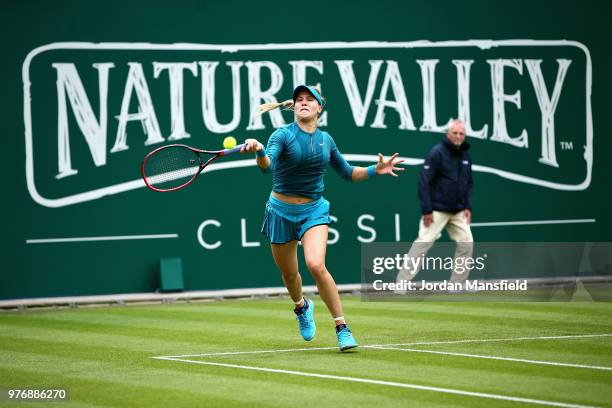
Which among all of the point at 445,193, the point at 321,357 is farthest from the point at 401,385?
the point at 445,193

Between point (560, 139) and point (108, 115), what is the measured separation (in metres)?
7.25

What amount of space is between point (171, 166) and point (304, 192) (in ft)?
4.11

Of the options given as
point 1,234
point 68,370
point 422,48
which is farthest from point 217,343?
point 422,48

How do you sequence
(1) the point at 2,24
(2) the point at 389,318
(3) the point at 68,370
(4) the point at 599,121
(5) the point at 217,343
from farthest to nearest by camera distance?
(4) the point at 599,121 < (1) the point at 2,24 < (2) the point at 389,318 < (5) the point at 217,343 < (3) the point at 68,370

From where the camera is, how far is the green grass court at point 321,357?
793cm

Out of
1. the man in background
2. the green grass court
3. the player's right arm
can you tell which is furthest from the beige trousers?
the player's right arm

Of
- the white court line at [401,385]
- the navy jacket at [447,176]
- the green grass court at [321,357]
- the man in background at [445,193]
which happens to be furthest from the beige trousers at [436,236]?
the white court line at [401,385]

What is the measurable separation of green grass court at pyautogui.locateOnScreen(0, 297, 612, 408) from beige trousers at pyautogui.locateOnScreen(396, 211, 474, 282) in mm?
1471

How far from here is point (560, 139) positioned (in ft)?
60.1

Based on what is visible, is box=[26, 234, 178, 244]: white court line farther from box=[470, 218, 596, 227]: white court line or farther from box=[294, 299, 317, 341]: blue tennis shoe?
box=[294, 299, 317, 341]: blue tennis shoe

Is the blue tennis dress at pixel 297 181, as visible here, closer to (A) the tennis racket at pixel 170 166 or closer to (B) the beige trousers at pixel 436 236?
(A) the tennis racket at pixel 170 166

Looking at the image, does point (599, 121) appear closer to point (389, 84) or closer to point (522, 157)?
point (522, 157)

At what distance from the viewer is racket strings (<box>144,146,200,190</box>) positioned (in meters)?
9.84

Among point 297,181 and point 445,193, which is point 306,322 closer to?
point 297,181
